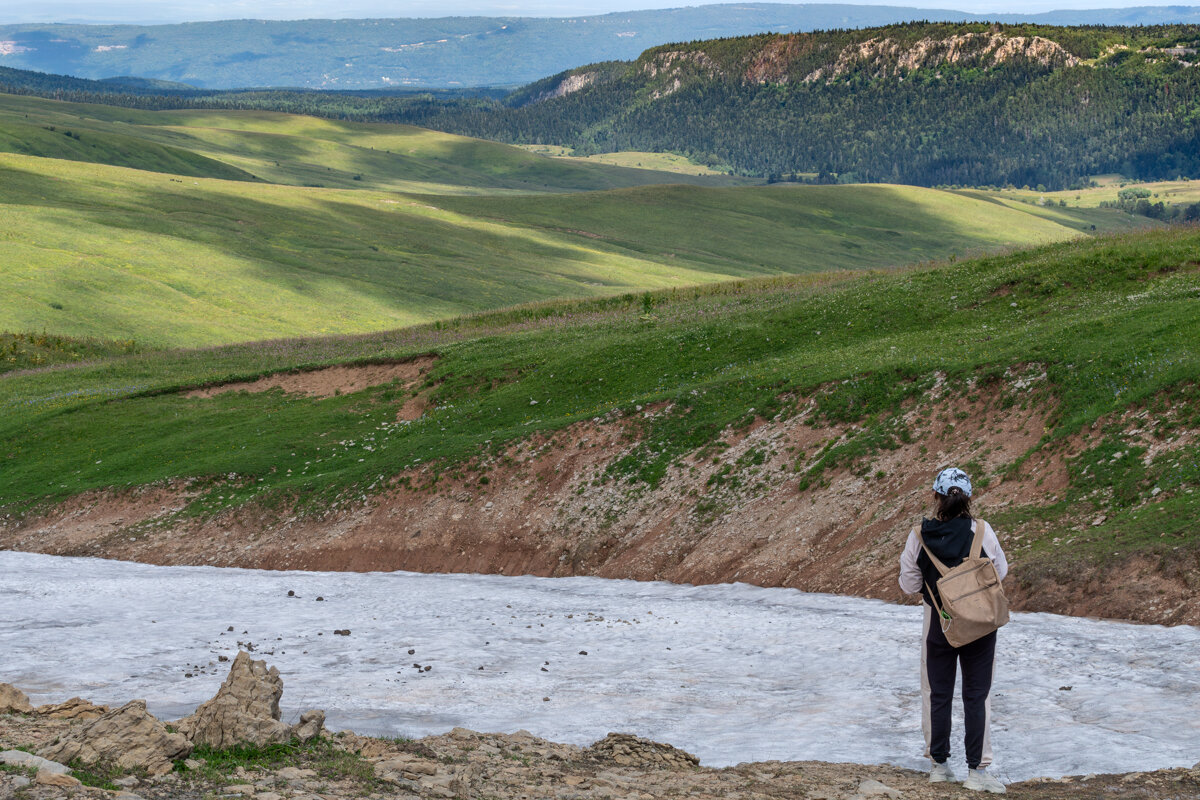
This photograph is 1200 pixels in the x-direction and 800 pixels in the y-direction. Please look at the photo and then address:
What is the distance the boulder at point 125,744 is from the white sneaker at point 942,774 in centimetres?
791

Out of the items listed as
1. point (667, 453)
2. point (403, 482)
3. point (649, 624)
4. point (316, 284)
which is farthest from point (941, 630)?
point (316, 284)

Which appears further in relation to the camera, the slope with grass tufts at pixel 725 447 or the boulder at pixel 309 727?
the slope with grass tufts at pixel 725 447

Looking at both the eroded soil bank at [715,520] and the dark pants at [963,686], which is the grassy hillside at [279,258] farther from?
the dark pants at [963,686]

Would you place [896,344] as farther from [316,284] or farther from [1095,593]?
[316,284]

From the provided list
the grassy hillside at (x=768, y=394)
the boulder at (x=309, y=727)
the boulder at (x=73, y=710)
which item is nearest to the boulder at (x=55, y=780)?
the boulder at (x=309, y=727)

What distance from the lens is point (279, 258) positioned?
128 m

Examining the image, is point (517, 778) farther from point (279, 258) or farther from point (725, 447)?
point (279, 258)

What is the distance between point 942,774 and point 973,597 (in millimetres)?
2174

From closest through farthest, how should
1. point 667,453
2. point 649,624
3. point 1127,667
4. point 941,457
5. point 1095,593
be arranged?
point 1127,667, point 1095,593, point 649,624, point 941,457, point 667,453

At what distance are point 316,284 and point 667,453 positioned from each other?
9253 cm

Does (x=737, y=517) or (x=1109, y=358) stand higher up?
(x=1109, y=358)

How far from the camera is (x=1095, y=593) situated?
18.3m

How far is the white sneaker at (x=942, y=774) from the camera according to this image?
11.6 metres

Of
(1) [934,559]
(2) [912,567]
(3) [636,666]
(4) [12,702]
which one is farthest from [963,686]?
(4) [12,702]
